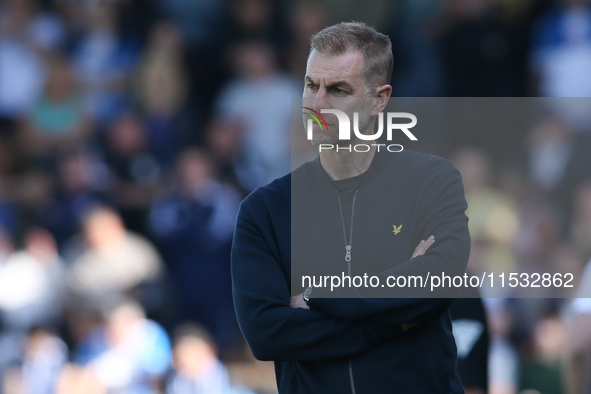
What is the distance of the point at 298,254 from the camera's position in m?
2.26

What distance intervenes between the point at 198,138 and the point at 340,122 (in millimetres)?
4153

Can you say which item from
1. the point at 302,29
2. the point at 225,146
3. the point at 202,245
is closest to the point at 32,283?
the point at 202,245

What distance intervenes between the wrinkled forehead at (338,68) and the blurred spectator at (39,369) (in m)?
4.02

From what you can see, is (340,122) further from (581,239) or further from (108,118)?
(108,118)

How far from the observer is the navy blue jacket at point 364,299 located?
83.6 inches

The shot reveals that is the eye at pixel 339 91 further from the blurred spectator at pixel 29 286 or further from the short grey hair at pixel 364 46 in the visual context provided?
the blurred spectator at pixel 29 286

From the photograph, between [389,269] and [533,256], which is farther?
[533,256]

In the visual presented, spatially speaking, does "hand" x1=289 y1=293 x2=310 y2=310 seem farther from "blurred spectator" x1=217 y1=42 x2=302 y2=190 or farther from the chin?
"blurred spectator" x1=217 y1=42 x2=302 y2=190

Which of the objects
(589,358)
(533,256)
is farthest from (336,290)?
(533,256)

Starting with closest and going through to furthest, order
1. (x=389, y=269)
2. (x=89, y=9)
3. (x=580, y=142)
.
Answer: (x=389, y=269)
(x=580, y=142)
(x=89, y=9)

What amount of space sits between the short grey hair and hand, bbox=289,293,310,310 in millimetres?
622

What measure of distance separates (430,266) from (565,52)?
4386 mm

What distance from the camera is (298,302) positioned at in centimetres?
225

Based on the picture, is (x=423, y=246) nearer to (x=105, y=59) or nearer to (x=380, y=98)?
(x=380, y=98)
